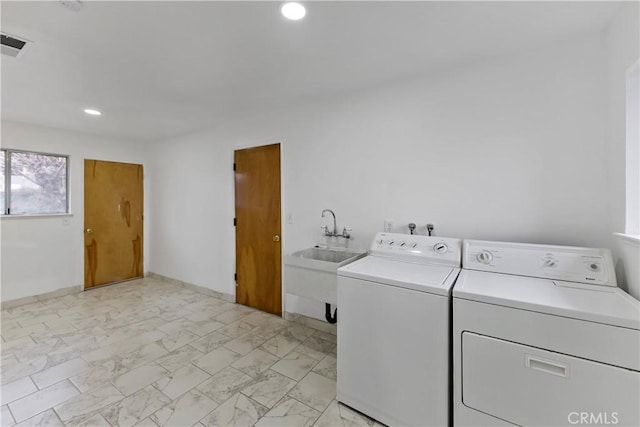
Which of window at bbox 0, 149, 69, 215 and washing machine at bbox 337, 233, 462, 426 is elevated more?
window at bbox 0, 149, 69, 215

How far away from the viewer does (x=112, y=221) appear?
14.2ft

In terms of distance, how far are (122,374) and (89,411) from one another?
37 cm

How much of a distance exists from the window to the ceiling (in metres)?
1.06

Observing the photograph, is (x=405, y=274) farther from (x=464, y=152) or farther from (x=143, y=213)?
(x=143, y=213)

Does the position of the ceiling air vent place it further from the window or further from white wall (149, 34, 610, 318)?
the window

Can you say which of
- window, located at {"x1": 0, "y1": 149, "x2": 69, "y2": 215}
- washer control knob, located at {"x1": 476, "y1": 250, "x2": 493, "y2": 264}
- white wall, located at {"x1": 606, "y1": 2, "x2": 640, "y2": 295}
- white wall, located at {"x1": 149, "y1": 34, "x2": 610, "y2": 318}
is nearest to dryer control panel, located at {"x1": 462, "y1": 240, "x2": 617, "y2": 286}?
washer control knob, located at {"x1": 476, "y1": 250, "x2": 493, "y2": 264}

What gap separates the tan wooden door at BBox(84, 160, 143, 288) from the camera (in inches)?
160

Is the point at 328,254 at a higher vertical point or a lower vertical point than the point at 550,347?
higher

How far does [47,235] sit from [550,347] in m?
5.38

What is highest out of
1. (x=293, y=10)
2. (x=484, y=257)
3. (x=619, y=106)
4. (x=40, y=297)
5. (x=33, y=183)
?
(x=293, y=10)

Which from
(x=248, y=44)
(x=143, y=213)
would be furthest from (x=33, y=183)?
(x=248, y=44)

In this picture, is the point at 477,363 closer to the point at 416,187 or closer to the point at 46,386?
the point at 416,187

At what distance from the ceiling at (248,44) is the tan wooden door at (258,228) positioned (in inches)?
30.2

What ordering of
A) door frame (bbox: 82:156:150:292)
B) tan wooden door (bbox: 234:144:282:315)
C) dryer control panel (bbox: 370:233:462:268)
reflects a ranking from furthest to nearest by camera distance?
door frame (bbox: 82:156:150:292)
tan wooden door (bbox: 234:144:282:315)
dryer control panel (bbox: 370:233:462:268)
